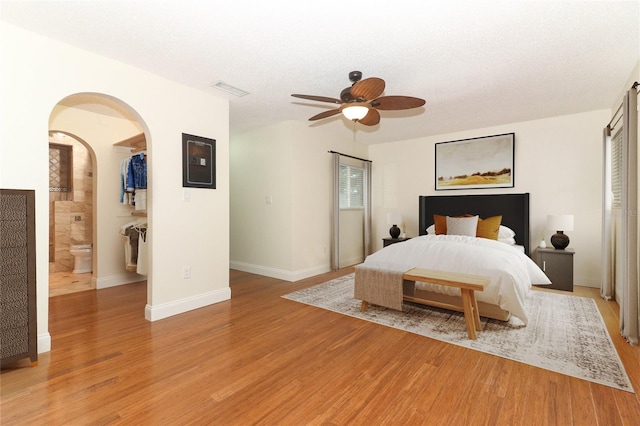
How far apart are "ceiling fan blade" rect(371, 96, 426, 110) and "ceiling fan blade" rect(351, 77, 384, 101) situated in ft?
0.49

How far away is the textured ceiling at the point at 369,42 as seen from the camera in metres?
2.05

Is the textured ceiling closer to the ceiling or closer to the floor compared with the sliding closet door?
closer to the ceiling

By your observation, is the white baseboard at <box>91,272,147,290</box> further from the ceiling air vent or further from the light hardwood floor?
the ceiling air vent

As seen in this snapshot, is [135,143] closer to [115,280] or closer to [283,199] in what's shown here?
[115,280]

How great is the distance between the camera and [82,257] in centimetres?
506

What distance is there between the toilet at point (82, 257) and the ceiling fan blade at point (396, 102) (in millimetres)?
5028

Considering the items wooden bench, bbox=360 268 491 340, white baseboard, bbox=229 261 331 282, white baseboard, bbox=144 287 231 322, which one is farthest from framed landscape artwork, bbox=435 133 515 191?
white baseboard, bbox=144 287 231 322

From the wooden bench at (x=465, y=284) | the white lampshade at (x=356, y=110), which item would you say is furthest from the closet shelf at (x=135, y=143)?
the wooden bench at (x=465, y=284)

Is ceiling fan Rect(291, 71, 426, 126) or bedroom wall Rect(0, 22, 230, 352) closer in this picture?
bedroom wall Rect(0, 22, 230, 352)

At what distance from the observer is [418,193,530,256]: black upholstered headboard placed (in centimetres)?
465

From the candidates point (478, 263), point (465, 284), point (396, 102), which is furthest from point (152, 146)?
point (478, 263)

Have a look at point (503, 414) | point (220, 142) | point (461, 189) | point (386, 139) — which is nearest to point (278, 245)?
point (220, 142)

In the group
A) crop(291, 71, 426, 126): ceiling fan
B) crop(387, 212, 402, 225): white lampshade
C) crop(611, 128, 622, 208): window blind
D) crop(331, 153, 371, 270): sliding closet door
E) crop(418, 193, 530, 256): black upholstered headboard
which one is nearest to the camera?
crop(291, 71, 426, 126): ceiling fan

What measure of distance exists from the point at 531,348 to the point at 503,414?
1.00 meters
